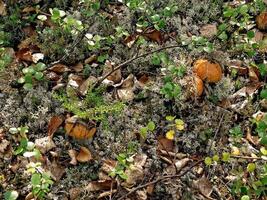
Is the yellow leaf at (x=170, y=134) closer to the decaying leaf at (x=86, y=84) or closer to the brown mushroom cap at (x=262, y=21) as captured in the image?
the decaying leaf at (x=86, y=84)

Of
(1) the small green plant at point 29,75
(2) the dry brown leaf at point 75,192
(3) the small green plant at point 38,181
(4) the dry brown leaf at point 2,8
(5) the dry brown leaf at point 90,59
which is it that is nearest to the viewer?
(3) the small green plant at point 38,181

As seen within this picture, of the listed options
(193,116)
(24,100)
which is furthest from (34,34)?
(193,116)

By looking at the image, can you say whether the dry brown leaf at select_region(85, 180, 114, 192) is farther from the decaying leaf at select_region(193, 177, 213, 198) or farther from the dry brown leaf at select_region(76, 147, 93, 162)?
the decaying leaf at select_region(193, 177, 213, 198)

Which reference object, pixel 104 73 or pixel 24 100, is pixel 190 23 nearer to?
pixel 104 73

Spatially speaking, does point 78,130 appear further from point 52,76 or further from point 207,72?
point 207,72

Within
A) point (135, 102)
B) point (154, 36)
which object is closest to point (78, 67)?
point (135, 102)

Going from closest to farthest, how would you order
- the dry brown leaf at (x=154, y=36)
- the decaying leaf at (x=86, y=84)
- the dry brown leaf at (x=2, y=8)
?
1. the decaying leaf at (x=86, y=84)
2. the dry brown leaf at (x=154, y=36)
3. the dry brown leaf at (x=2, y=8)

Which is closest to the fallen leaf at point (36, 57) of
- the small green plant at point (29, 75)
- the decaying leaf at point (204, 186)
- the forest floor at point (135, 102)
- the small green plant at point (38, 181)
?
the forest floor at point (135, 102)
